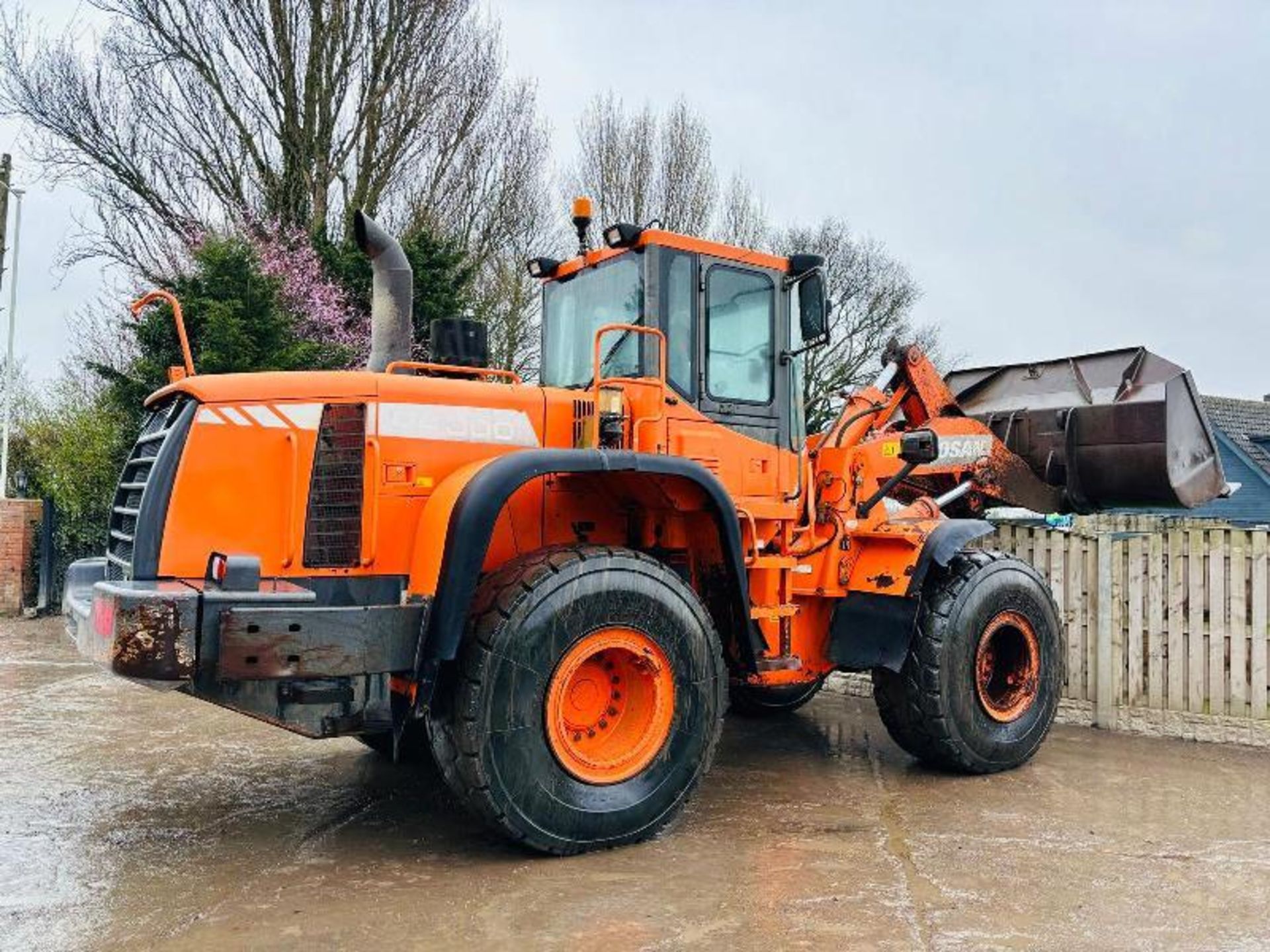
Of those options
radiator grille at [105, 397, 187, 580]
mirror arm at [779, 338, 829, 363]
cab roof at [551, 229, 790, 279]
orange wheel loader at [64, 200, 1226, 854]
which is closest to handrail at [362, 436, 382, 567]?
orange wheel loader at [64, 200, 1226, 854]

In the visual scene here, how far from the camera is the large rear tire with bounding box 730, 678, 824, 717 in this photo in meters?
7.48

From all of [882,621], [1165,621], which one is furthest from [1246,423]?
[882,621]

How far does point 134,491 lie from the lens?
4.64m

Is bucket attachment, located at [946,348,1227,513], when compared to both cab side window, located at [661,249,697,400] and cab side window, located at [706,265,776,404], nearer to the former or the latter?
cab side window, located at [706,265,776,404]

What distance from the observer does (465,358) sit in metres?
5.39

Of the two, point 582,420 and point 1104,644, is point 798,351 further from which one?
point 1104,644

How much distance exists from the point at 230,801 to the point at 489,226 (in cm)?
1505

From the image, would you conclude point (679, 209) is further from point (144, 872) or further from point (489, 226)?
point (144, 872)

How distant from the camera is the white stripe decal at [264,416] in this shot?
14.5 ft

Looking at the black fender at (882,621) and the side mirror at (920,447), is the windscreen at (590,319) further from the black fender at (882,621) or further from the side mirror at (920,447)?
the black fender at (882,621)

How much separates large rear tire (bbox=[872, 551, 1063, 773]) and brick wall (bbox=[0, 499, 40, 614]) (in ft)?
37.8

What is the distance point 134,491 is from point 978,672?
4.40 m

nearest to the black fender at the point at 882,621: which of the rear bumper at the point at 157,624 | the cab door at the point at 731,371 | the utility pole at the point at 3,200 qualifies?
the cab door at the point at 731,371

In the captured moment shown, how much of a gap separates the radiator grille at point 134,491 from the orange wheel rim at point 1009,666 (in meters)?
4.32
